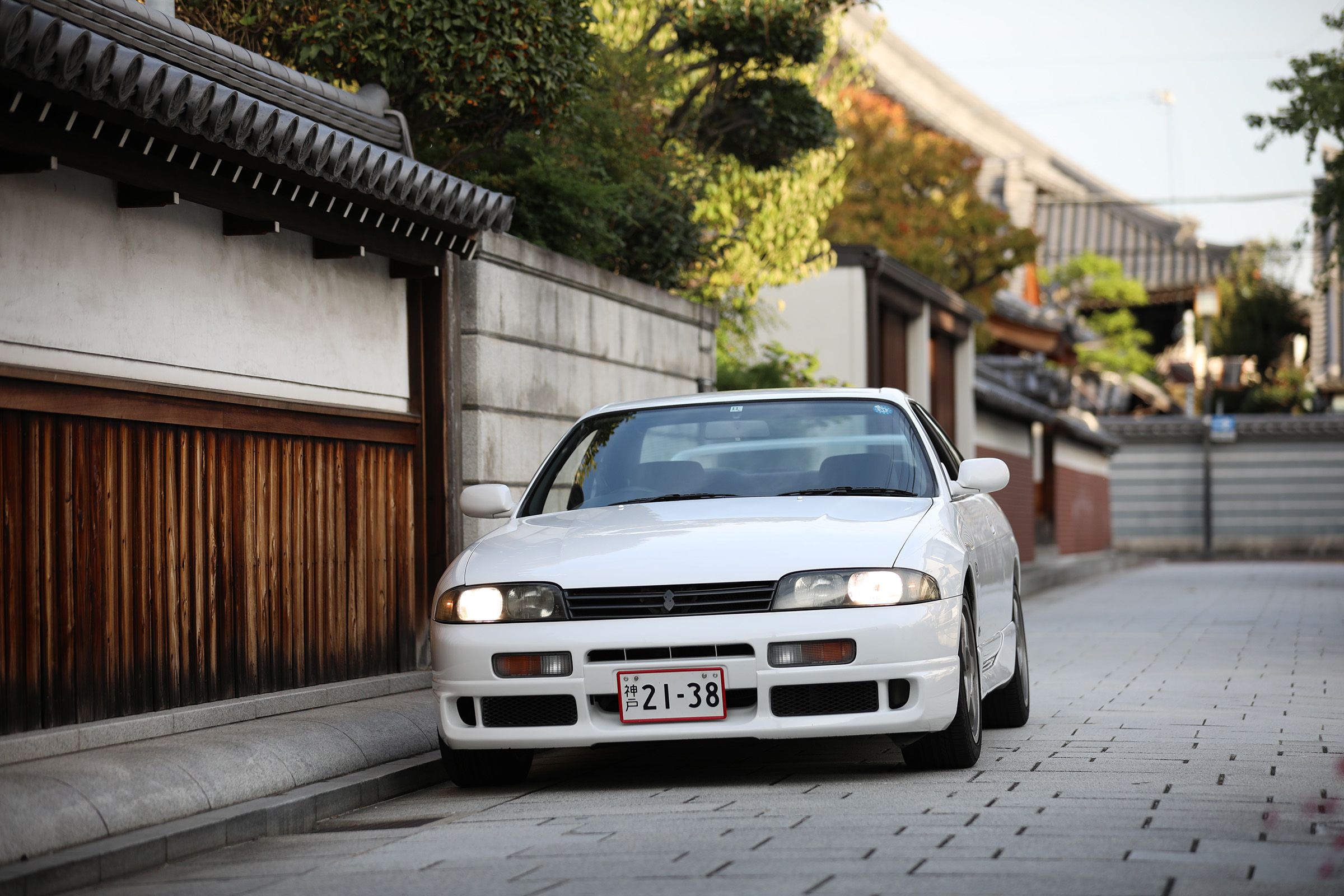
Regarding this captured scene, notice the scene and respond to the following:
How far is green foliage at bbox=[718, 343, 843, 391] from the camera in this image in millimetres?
19484

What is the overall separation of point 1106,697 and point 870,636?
165 inches

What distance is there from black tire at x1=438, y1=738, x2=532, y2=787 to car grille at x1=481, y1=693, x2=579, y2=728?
0.32 m

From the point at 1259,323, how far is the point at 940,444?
5200 cm

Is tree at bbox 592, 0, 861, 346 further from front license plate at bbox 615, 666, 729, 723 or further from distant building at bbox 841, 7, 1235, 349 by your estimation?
distant building at bbox 841, 7, 1235, 349

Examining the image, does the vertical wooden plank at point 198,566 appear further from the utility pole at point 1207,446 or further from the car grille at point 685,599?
the utility pole at point 1207,446

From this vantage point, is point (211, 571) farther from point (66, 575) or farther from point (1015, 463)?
point (1015, 463)

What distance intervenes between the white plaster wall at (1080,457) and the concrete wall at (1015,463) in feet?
11.8

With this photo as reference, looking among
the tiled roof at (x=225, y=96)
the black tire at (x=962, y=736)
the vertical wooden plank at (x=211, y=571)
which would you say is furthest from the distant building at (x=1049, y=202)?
the black tire at (x=962, y=736)

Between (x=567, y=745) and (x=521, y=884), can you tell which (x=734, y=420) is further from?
(x=521, y=884)

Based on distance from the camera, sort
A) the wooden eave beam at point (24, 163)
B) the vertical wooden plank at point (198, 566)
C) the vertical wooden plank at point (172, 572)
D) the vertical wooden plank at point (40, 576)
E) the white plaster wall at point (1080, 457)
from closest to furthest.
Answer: the wooden eave beam at point (24, 163) → the vertical wooden plank at point (40, 576) → the vertical wooden plank at point (172, 572) → the vertical wooden plank at point (198, 566) → the white plaster wall at point (1080, 457)

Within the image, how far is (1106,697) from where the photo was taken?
397 inches

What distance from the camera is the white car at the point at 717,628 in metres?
6.37

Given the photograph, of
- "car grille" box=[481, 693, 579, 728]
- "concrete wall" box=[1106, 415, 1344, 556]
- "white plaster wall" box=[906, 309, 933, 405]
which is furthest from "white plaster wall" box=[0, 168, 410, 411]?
"concrete wall" box=[1106, 415, 1344, 556]

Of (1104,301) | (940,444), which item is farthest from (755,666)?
(1104,301)
